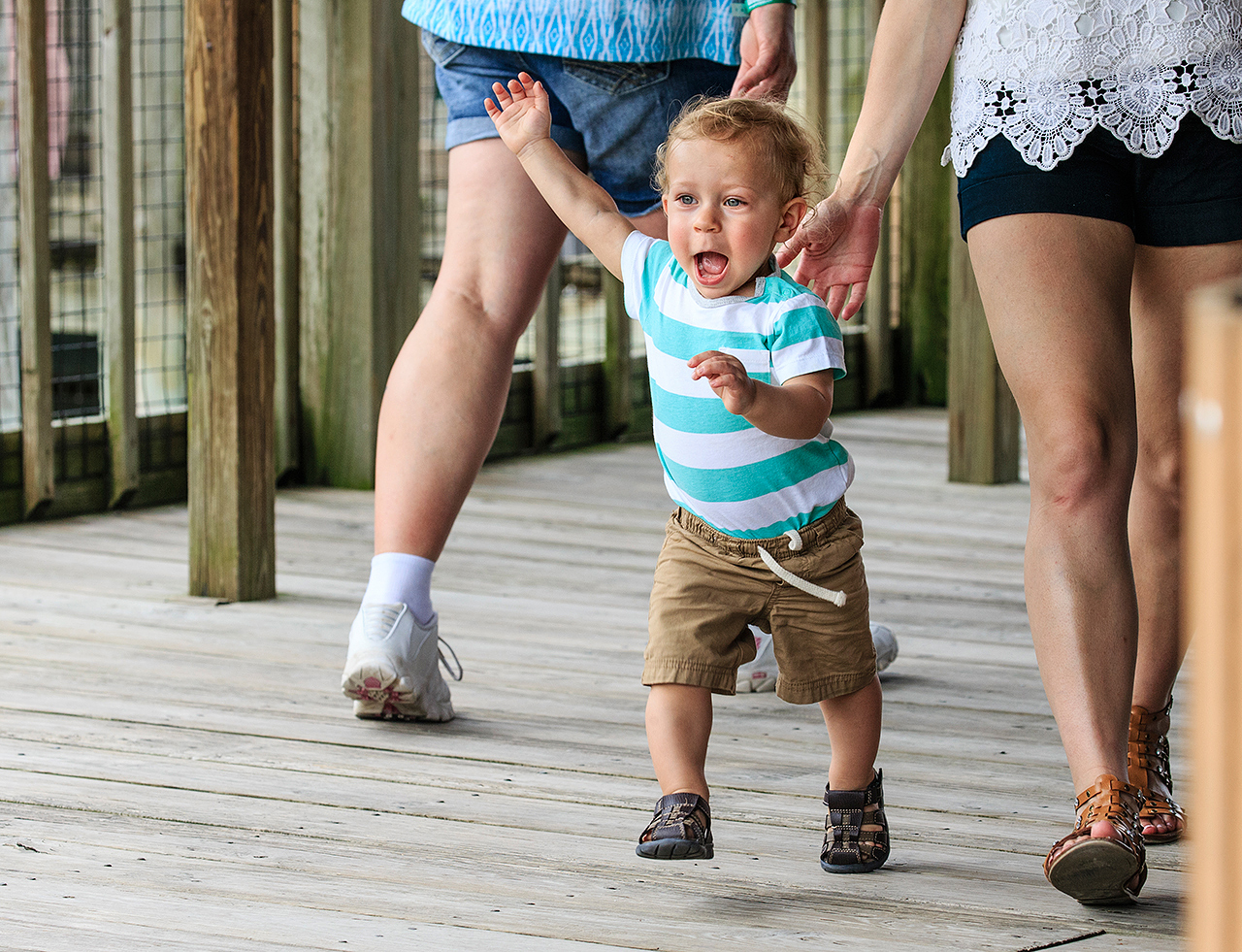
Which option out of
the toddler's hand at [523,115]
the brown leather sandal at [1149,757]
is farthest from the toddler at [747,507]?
the brown leather sandal at [1149,757]

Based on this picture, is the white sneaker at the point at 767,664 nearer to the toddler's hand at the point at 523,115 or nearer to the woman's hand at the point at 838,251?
the woman's hand at the point at 838,251

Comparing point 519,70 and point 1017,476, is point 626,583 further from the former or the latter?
point 1017,476

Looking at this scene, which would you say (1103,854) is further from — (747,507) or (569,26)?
(569,26)

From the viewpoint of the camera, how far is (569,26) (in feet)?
7.28

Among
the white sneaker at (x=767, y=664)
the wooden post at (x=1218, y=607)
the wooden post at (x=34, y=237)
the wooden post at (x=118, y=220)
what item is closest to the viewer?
the wooden post at (x=1218, y=607)

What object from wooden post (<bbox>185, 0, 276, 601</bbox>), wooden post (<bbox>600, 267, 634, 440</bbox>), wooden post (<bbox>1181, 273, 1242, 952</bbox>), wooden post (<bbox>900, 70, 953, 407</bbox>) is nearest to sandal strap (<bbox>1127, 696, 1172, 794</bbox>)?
wooden post (<bbox>1181, 273, 1242, 952</bbox>)

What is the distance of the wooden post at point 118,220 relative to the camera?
363cm

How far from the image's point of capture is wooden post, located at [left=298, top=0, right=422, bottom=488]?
13.2ft

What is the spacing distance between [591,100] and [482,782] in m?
0.91

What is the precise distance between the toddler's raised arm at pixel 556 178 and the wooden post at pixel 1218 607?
119 cm

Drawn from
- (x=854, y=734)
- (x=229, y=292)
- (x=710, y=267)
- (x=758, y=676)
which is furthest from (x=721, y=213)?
(x=229, y=292)

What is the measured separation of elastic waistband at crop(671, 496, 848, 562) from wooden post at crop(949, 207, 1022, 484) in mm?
2636

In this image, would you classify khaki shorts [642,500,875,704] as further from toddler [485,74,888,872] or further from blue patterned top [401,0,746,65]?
blue patterned top [401,0,746,65]

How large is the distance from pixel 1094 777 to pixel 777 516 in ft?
1.28
